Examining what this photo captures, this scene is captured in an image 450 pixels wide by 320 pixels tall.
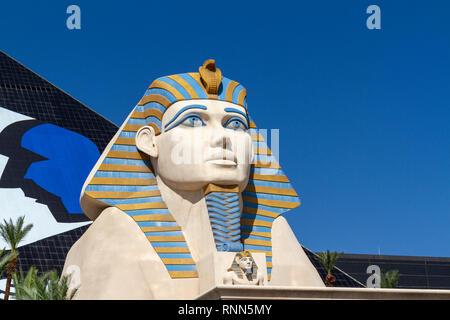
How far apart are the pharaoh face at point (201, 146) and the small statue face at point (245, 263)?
166 centimetres

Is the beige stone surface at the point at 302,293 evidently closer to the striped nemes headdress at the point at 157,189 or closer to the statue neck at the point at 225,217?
the statue neck at the point at 225,217

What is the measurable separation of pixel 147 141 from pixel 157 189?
93cm

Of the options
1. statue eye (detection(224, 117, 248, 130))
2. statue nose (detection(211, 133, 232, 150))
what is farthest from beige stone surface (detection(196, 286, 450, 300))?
statue eye (detection(224, 117, 248, 130))

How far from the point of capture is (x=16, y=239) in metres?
23.0

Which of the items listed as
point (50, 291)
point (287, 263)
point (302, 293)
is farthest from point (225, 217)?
point (50, 291)

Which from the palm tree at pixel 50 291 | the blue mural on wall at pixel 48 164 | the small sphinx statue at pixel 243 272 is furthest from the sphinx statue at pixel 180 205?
the blue mural on wall at pixel 48 164

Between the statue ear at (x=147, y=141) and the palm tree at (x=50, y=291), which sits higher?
the statue ear at (x=147, y=141)

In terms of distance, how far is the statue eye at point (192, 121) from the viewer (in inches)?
639

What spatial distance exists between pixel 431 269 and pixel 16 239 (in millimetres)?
20190

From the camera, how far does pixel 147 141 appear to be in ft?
54.7

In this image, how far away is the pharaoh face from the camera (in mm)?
16016

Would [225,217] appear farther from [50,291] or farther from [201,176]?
[50,291]
